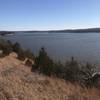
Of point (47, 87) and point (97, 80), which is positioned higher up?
point (47, 87)

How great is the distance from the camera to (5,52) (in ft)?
83.8

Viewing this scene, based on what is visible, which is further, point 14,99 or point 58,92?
point 58,92

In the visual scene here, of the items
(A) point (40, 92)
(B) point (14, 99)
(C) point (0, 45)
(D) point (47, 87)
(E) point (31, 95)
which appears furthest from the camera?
(C) point (0, 45)

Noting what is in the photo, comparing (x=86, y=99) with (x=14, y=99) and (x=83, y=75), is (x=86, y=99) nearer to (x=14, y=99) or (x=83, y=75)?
(x=14, y=99)

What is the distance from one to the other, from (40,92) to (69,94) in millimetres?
970

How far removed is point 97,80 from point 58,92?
21.5 feet

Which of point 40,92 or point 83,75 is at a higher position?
point 40,92

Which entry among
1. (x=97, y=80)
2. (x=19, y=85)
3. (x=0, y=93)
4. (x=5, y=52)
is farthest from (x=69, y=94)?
(x=5, y=52)

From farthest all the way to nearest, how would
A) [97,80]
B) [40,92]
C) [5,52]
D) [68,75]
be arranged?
1. [5,52]
2. [68,75]
3. [97,80]
4. [40,92]

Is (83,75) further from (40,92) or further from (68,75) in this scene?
(40,92)

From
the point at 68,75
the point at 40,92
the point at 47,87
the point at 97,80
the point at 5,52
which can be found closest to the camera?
the point at 40,92

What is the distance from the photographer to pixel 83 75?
Answer: 15.6 metres

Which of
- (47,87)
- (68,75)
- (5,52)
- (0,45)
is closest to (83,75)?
(68,75)

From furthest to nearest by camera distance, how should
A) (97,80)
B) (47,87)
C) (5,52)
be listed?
(5,52) → (97,80) → (47,87)
